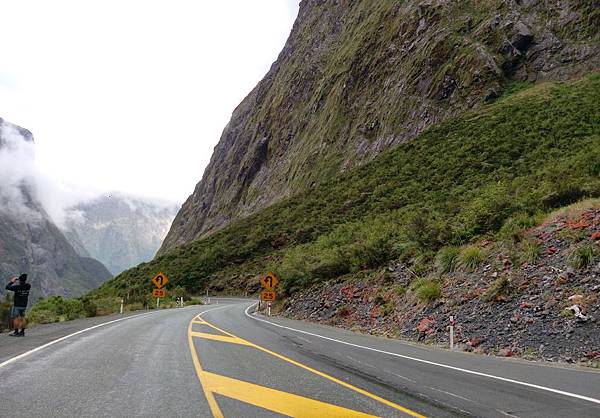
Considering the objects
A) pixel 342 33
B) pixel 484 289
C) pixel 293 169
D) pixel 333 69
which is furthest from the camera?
pixel 342 33

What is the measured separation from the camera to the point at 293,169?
230 ft

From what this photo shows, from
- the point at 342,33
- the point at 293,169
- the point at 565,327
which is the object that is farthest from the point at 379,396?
the point at 342,33

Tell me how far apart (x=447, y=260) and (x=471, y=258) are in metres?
1.35

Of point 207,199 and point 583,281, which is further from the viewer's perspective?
point 207,199

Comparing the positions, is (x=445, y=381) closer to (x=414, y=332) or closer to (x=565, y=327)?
(x=565, y=327)

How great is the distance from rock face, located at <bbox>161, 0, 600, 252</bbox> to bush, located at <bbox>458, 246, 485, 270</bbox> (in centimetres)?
3599

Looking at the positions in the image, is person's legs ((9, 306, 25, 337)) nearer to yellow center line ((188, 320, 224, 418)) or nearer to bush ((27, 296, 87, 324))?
yellow center line ((188, 320, 224, 418))

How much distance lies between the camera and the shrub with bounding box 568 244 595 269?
42.8 feet

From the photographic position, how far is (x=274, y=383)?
727 cm

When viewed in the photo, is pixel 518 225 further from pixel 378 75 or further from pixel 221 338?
pixel 378 75

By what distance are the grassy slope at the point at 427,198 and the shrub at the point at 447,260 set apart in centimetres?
127

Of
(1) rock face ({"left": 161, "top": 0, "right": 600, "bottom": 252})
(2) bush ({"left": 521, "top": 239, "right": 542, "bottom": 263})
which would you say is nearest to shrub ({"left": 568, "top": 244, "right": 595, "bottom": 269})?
(2) bush ({"left": 521, "top": 239, "right": 542, "bottom": 263})

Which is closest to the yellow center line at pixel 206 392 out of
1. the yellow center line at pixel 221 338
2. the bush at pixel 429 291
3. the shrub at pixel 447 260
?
the yellow center line at pixel 221 338

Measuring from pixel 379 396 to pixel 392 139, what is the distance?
163 feet
